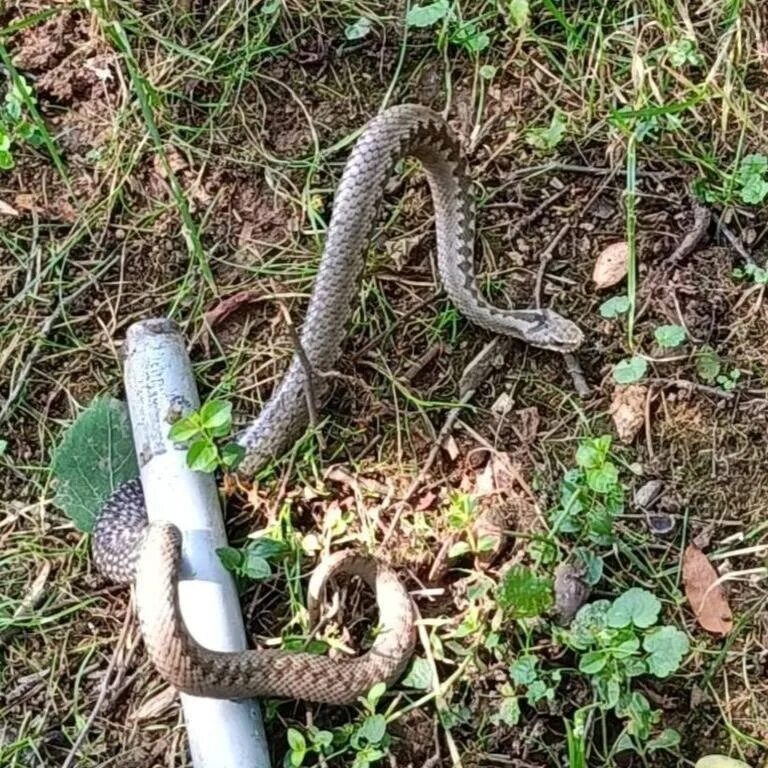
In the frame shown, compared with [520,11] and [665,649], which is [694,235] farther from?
[665,649]

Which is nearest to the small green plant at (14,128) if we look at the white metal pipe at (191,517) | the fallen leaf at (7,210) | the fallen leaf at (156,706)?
the fallen leaf at (7,210)

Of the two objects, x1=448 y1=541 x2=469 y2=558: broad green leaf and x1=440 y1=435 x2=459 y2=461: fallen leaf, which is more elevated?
x1=440 y1=435 x2=459 y2=461: fallen leaf

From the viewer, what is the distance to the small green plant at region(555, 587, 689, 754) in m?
3.12

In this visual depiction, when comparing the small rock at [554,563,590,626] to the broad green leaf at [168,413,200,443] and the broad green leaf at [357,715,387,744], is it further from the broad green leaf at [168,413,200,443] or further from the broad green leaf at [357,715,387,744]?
the broad green leaf at [168,413,200,443]

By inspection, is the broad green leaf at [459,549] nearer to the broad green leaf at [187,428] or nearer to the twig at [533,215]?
the broad green leaf at [187,428]

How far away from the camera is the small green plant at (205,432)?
10.8ft

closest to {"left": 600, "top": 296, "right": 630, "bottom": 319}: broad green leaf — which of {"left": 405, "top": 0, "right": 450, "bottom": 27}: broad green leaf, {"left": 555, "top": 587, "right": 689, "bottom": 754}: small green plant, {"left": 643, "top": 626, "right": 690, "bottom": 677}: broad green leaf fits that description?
{"left": 555, "top": 587, "right": 689, "bottom": 754}: small green plant

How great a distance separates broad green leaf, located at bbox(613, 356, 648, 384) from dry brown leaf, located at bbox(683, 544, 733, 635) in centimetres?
52

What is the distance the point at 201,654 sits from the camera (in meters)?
3.15

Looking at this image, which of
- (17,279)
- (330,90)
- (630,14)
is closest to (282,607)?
(17,279)

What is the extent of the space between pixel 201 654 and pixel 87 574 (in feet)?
1.79

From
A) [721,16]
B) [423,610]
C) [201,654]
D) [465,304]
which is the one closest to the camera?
[201,654]

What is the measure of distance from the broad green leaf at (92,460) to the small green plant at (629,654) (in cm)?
131

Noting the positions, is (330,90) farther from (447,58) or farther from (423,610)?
(423,610)
